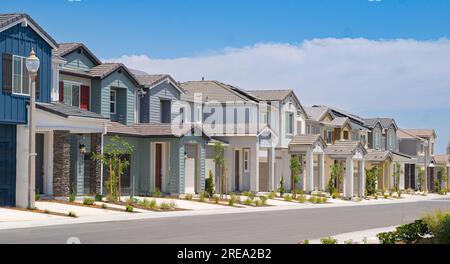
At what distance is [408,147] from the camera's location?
295ft

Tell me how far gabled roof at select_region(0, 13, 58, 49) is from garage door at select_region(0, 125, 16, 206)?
378 centimetres

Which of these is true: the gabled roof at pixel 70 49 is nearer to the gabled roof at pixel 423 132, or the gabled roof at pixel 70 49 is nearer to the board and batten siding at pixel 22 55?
the board and batten siding at pixel 22 55

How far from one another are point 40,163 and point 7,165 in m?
4.00

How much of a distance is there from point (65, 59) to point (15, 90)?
7.11 m

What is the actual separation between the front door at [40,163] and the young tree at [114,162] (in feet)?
8.07

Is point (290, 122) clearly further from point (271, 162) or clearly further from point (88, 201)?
point (88, 201)

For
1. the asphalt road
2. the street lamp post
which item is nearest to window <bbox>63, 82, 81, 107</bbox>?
the street lamp post

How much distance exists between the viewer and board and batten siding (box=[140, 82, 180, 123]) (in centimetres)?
4238

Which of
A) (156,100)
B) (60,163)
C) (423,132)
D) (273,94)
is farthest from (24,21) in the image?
(423,132)

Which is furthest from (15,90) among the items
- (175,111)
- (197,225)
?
(175,111)

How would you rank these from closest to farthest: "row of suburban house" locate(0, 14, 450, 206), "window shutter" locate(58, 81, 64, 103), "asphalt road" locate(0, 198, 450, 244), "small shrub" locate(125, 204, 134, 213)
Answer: "asphalt road" locate(0, 198, 450, 244)
"row of suburban house" locate(0, 14, 450, 206)
"small shrub" locate(125, 204, 134, 213)
"window shutter" locate(58, 81, 64, 103)

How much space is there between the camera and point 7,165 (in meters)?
29.0

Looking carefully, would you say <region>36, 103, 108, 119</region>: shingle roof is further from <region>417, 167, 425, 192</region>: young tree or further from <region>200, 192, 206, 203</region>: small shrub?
<region>417, 167, 425, 192</region>: young tree
